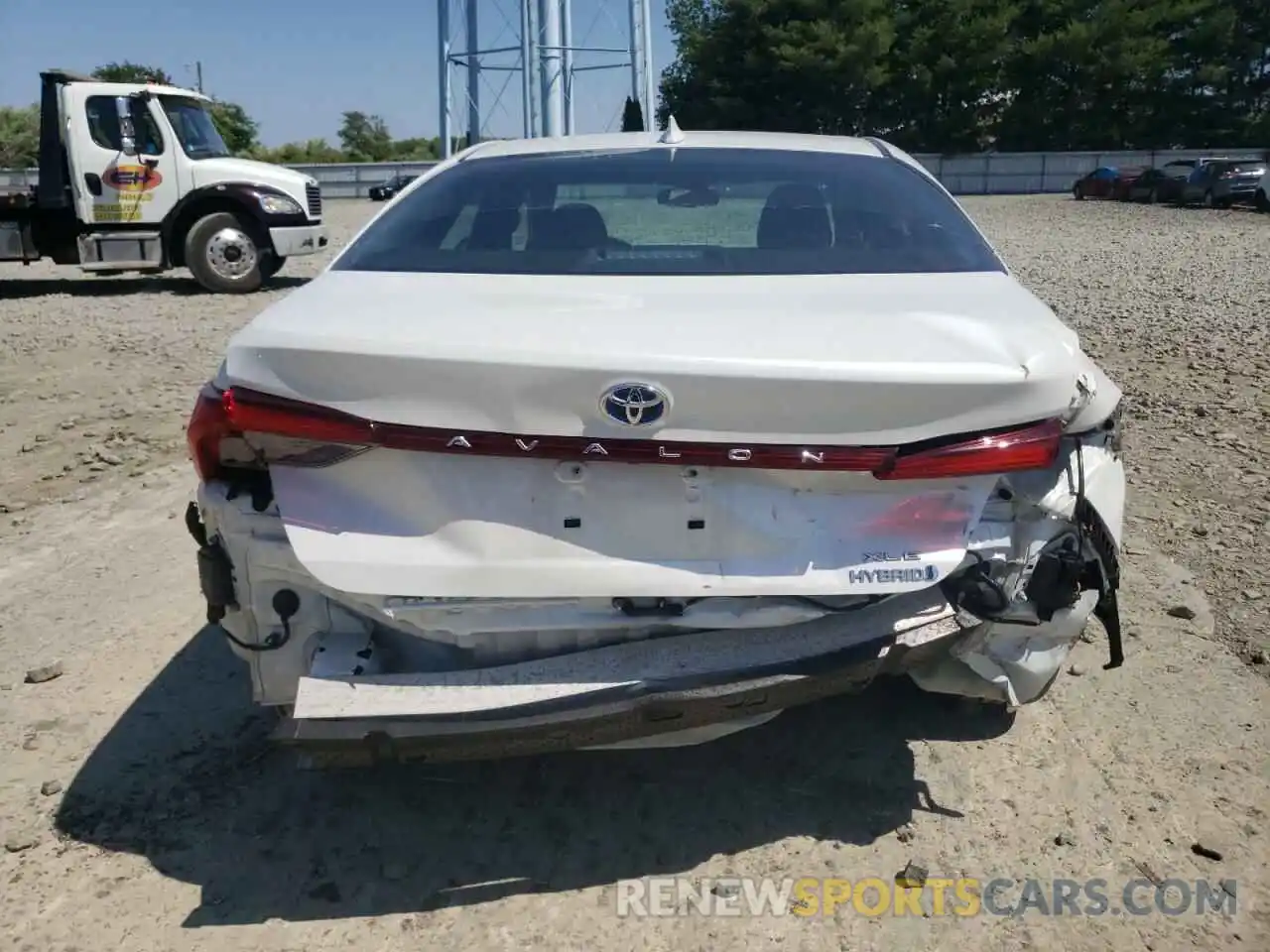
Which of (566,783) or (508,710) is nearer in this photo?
(508,710)

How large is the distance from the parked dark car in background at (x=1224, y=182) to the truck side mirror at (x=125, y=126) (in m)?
27.1

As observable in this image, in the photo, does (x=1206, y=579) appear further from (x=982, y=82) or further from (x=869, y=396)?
(x=982, y=82)

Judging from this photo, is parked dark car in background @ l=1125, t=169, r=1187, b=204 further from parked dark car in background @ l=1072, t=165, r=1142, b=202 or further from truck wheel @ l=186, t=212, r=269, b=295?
truck wheel @ l=186, t=212, r=269, b=295

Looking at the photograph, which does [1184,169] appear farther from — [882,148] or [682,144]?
[682,144]

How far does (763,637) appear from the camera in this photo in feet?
8.00

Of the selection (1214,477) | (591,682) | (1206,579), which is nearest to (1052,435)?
(591,682)

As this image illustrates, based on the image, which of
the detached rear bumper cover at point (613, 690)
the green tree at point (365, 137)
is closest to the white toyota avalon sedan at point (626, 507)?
the detached rear bumper cover at point (613, 690)

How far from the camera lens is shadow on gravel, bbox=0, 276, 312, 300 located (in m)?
14.0

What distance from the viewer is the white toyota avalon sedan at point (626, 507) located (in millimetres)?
2268

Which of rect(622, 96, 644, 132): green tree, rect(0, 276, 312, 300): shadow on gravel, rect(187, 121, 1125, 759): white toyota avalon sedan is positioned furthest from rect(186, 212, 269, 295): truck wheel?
rect(622, 96, 644, 132): green tree

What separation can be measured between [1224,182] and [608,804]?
105 feet

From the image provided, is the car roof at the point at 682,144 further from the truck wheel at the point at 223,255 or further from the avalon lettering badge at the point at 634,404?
the truck wheel at the point at 223,255

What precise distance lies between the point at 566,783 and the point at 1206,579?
270cm

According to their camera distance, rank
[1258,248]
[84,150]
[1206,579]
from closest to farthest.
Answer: [1206,579]
[84,150]
[1258,248]
